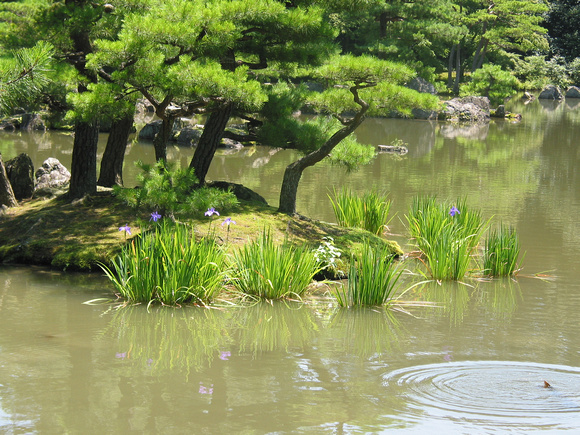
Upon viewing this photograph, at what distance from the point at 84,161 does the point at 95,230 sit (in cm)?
103

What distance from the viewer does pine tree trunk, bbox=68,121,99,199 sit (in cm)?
777

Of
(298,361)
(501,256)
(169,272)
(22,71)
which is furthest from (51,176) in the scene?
(298,361)

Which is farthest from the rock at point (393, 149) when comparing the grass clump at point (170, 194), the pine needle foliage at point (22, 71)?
the pine needle foliage at point (22, 71)

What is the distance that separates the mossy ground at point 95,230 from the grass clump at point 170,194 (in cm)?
24

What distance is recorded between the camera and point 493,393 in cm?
408

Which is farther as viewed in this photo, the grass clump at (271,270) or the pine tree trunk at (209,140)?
the pine tree trunk at (209,140)

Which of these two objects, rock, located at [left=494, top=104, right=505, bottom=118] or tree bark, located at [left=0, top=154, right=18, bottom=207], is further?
rock, located at [left=494, top=104, right=505, bottom=118]

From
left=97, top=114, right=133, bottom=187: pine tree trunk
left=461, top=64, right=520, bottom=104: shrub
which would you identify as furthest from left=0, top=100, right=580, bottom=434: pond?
left=461, top=64, right=520, bottom=104: shrub

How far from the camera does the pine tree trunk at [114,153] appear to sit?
8258mm

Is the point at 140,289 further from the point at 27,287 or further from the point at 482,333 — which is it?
the point at 482,333

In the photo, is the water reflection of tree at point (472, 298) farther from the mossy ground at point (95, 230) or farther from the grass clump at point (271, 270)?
the grass clump at point (271, 270)

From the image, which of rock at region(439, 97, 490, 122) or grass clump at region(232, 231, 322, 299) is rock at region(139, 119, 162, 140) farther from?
grass clump at region(232, 231, 322, 299)

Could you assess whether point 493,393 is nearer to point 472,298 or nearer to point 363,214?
point 472,298

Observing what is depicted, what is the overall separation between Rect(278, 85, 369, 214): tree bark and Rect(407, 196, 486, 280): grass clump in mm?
1177
